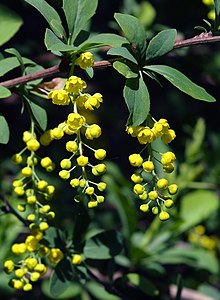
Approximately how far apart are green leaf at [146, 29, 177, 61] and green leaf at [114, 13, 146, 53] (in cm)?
2

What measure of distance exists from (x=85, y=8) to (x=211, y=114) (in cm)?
207

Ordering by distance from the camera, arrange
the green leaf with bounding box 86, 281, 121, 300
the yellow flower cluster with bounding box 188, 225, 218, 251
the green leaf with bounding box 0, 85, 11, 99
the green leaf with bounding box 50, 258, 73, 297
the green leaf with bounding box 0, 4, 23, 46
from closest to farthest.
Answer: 1. the green leaf with bounding box 0, 85, 11, 99
2. the green leaf with bounding box 50, 258, 73, 297
3. the green leaf with bounding box 0, 4, 23, 46
4. the green leaf with bounding box 86, 281, 121, 300
5. the yellow flower cluster with bounding box 188, 225, 218, 251

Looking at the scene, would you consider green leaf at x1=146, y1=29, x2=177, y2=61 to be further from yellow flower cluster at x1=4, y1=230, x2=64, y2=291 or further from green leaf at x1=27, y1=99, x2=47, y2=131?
yellow flower cluster at x1=4, y1=230, x2=64, y2=291

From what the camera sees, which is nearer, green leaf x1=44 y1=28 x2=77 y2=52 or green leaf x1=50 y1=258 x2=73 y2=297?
green leaf x1=44 y1=28 x2=77 y2=52

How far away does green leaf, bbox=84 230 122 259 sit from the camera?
1.77 metres

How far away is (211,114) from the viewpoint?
135 inches

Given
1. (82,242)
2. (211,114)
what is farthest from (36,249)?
(211,114)

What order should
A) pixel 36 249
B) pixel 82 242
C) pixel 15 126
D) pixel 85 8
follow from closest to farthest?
1. pixel 85 8
2. pixel 36 249
3. pixel 82 242
4. pixel 15 126

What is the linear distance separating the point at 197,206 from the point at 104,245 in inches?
35.4

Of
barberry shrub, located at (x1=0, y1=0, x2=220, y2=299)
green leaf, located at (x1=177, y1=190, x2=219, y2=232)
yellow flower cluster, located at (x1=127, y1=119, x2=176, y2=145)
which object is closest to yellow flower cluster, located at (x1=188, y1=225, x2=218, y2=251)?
green leaf, located at (x1=177, y1=190, x2=219, y2=232)

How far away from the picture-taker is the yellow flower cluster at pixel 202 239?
9.19 ft

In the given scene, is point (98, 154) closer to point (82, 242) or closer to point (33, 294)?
point (82, 242)

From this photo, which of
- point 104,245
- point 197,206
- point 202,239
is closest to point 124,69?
point 104,245

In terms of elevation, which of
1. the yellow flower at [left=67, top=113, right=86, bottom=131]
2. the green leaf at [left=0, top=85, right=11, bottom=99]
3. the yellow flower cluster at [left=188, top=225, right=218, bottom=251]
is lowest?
the yellow flower cluster at [left=188, top=225, right=218, bottom=251]
